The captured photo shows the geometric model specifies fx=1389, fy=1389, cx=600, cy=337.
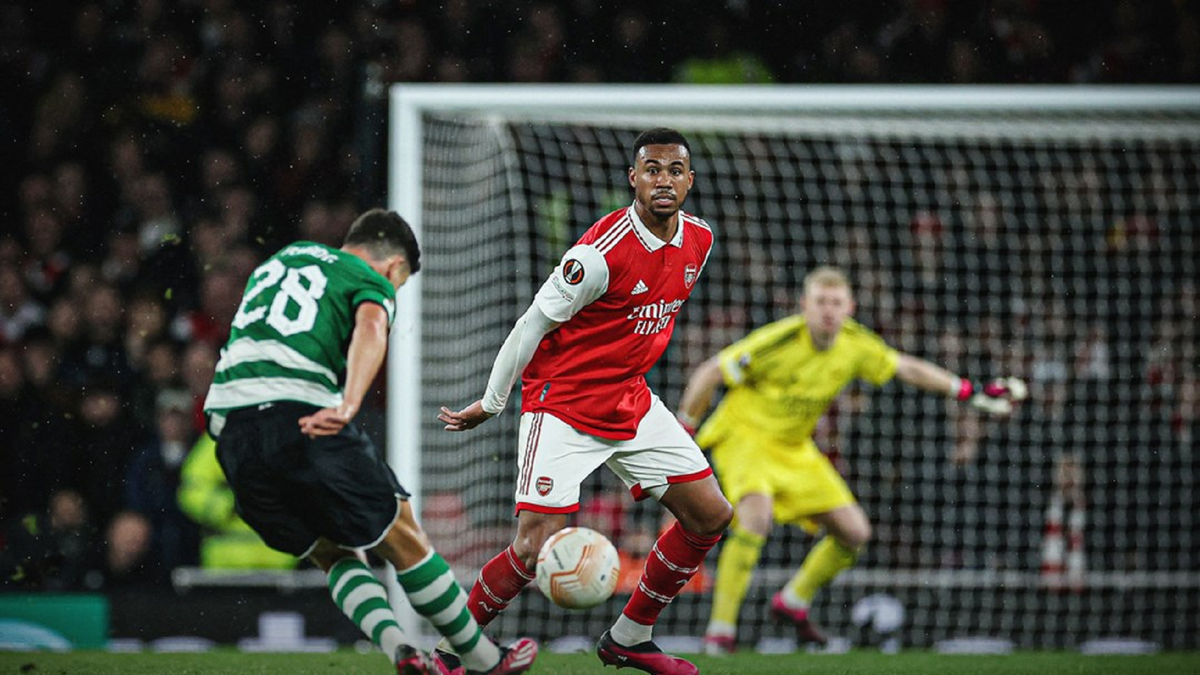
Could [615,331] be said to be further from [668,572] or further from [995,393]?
[995,393]

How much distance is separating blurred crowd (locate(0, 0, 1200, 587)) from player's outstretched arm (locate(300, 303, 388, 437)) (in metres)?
4.92

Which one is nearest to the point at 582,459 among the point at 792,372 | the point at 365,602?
the point at 365,602

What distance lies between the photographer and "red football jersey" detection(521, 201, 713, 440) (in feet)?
15.8

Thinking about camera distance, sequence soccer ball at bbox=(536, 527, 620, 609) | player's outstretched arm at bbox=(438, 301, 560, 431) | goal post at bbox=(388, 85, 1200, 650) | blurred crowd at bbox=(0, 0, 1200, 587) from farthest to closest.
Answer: blurred crowd at bbox=(0, 0, 1200, 587)
goal post at bbox=(388, 85, 1200, 650)
player's outstretched arm at bbox=(438, 301, 560, 431)
soccer ball at bbox=(536, 527, 620, 609)

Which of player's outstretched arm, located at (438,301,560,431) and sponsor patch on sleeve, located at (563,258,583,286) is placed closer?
sponsor patch on sleeve, located at (563,258,583,286)

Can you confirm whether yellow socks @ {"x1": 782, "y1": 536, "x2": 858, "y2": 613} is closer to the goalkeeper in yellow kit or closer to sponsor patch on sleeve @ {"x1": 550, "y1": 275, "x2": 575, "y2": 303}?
the goalkeeper in yellow kit

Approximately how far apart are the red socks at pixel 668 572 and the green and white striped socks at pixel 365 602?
932 mm

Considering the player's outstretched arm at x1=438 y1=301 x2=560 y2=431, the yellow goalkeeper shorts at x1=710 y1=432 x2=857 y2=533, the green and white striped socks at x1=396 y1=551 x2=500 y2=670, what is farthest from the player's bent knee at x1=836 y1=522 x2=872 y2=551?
the green and white striped socks at x1=396 y1=551 x2=500 y2=670

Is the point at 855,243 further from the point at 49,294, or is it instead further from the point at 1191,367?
the point at 49,294

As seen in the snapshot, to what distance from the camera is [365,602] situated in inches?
178

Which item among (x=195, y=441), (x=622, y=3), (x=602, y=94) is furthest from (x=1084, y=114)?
(x=195, y=441)

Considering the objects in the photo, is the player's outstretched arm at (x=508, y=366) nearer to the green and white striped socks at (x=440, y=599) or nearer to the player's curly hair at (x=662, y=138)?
the green and white striped socks at (x=440, y=599)

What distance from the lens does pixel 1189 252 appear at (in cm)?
953

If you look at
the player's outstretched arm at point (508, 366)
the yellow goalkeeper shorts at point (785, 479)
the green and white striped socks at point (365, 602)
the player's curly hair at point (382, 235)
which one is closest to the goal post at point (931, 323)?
the yellow goalkeeper shorts at point (785, 479)
